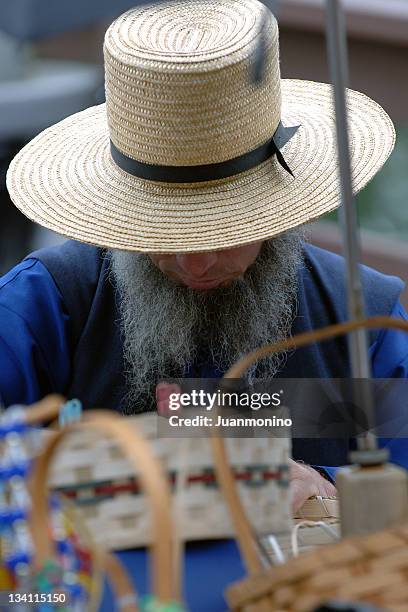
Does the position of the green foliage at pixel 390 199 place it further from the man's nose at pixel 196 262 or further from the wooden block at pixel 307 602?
the wooden block at pixel 307 602

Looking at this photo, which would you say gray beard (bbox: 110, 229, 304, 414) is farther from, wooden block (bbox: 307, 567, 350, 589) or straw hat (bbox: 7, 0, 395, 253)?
wooden block (bbox: 307, 567, 350, 589)

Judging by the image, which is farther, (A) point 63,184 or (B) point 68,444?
(A) point 63,184

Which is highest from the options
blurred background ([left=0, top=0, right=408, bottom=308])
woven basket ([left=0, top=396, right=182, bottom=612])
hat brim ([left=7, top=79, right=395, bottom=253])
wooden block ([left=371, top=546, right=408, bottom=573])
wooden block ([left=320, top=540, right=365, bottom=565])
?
woven basket ([left=0, top=396, right=182, bottom=612])

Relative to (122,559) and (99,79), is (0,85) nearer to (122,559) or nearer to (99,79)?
(99,79)

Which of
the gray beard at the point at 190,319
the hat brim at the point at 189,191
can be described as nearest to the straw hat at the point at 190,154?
the hat brim at the point at 189,191

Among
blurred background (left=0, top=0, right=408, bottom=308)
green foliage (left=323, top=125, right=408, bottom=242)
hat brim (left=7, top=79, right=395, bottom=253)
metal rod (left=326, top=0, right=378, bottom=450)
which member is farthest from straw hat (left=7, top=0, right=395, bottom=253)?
green foliage (left=323, top=125, right=408, bottom=242)

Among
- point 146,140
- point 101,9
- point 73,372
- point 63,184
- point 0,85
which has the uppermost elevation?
point 101,9

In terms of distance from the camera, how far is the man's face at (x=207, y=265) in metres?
1.83

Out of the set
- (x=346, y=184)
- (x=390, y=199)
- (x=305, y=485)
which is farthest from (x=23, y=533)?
(x=390, y=199)

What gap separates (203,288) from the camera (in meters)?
1.95

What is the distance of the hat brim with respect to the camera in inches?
69.7

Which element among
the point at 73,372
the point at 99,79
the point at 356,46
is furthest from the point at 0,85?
the point at 73,372

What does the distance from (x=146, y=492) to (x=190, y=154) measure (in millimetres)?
1028

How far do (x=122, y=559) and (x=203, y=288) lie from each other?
797 millimetres
